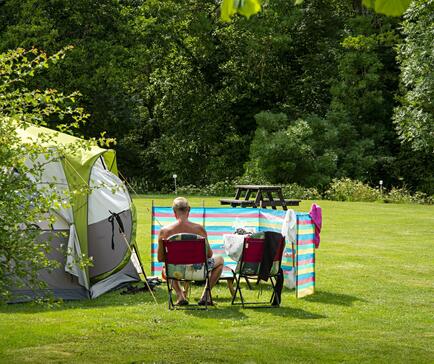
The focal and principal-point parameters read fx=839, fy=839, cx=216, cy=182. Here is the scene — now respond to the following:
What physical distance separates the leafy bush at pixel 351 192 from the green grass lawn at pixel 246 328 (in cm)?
1583

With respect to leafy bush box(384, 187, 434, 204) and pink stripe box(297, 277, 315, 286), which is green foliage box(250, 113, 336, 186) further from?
pink stripe box(297, 277, 315, 286)

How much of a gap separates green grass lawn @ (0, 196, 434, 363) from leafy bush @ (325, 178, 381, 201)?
51.9 feet

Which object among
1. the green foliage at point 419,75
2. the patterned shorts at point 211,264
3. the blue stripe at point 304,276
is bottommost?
the blue stripe at point 304,276

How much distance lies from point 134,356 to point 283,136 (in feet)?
82.0

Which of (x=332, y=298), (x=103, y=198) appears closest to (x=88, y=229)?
(x=103, y=198)

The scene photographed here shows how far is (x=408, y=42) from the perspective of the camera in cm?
2817

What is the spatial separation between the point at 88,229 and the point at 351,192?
19.4 m

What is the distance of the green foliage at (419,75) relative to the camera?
27.1m

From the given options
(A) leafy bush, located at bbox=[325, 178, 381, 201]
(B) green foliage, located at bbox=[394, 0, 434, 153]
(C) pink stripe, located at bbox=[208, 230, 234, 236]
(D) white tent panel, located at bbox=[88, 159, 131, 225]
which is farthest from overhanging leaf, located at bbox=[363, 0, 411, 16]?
(A) leafy bush, located at bbox=[325, 178, 381, 201]

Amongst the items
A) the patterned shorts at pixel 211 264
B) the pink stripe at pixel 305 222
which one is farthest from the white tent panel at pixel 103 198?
the pink stripe at pixel 305 222

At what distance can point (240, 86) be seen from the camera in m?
35.8

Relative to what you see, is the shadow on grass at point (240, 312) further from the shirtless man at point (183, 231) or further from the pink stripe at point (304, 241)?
the pink stripe at point (304, 241)

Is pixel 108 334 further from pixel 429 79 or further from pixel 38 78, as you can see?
pixel 38 78

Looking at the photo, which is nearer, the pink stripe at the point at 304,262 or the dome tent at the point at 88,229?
the dome tent at the point at 88,229
